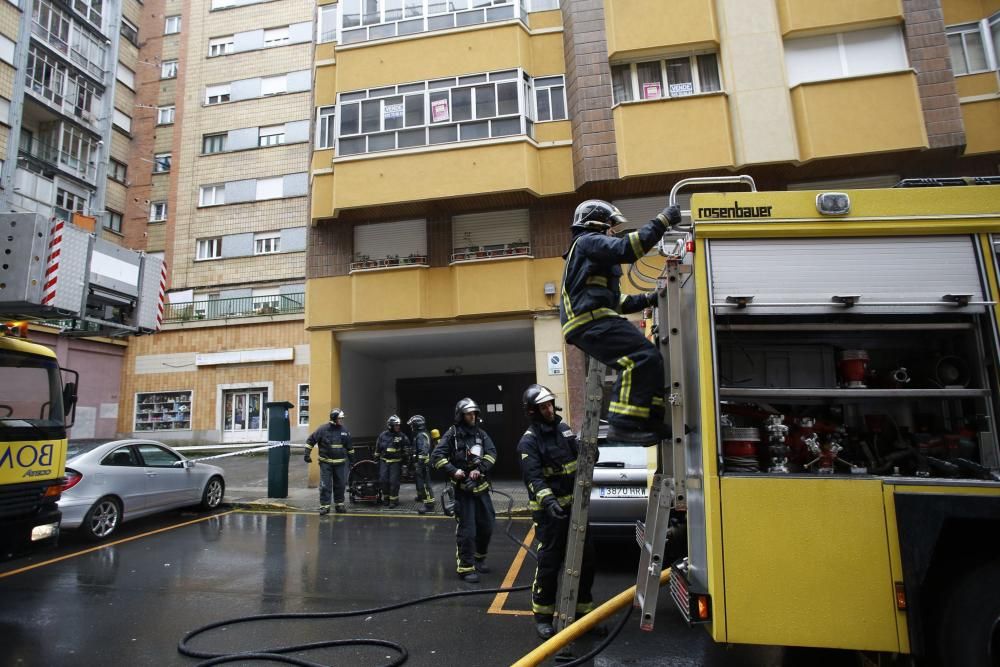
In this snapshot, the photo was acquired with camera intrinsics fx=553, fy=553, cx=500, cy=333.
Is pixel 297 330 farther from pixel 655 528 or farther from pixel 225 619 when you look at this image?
pixel 655 528

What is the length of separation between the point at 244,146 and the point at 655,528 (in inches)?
1002

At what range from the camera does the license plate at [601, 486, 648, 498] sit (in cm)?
554

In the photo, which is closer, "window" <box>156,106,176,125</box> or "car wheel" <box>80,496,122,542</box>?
"car wheel" <box>80,496,122,542</box>

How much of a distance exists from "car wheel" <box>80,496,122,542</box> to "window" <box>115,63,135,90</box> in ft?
85.5

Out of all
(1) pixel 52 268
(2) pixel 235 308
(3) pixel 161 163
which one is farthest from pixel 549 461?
(3) pixel 161 163

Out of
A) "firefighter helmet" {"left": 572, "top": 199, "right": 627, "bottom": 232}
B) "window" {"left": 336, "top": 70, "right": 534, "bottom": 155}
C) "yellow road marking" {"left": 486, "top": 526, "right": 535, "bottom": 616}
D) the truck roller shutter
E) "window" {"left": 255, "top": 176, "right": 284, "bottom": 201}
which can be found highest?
"window" {"left": 255, "top": 176, "right": 284, "bottom": 201}

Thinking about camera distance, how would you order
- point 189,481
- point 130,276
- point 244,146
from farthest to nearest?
point 244,146, point 189,481, point 130,276

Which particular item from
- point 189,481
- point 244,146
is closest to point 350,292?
point 189,481

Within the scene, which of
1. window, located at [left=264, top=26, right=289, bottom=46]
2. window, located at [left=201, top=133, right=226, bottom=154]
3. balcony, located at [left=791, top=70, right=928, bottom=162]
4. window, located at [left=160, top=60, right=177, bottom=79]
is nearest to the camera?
balcony, located at [left=791, top=70, right=928, bottom=162]

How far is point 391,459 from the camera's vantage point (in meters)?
10.3

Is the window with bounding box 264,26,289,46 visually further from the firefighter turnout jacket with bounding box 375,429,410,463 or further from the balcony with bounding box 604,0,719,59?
the firefighter turnout jacket with bounding box 375,429,410,463

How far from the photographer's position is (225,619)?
4.57 meters

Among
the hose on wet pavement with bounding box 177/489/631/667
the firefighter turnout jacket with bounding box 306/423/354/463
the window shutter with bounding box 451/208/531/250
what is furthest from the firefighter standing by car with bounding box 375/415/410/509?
the hose on wet pavement with bounding box 177/489/631/667

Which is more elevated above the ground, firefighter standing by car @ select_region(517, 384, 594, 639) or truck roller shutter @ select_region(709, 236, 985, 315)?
truck roller shutter @ select_region(709, 236, 985, 315)
